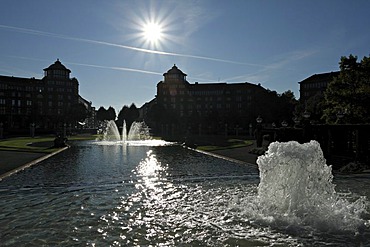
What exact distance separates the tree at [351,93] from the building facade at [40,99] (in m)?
94.1

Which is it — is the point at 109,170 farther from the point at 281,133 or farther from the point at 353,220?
the point at 281,133

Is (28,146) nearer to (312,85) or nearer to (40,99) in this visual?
(40,99)

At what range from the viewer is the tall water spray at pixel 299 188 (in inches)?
376

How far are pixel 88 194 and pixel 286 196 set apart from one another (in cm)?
747

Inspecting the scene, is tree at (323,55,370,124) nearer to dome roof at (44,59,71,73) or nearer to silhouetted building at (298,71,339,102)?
silhouetted building at (298,71,339,102)

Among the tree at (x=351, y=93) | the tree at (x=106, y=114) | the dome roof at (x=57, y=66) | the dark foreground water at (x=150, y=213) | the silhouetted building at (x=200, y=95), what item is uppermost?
the dome roof at (x=57, y=66)

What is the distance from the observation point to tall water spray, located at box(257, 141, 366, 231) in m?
9.55

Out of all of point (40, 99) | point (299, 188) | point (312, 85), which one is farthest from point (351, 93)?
point (40, 99)

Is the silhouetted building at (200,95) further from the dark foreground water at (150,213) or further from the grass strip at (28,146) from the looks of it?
the dark foreground water at (150,213)

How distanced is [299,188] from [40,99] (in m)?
120

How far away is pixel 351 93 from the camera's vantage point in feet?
110

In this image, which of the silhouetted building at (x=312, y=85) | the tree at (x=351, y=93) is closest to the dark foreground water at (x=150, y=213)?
the tree at (x=351, y=93)

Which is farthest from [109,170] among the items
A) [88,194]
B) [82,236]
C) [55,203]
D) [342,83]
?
[342,83]

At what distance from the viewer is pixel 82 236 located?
779 centimetres
